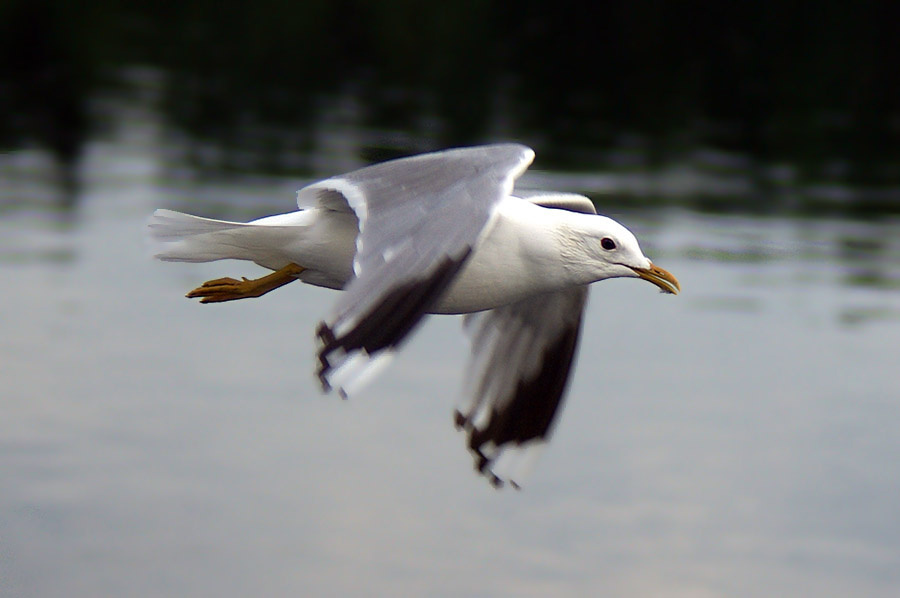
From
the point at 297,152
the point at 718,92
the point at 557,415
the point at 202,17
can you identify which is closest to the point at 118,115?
the point at 297,152

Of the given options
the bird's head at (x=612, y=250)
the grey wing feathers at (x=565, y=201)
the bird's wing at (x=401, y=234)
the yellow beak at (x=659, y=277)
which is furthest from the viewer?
the grey wing feathers at (x=565, y=201)

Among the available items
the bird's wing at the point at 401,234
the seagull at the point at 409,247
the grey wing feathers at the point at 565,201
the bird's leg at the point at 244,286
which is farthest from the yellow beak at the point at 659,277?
the bird's leg at the point at 244,286

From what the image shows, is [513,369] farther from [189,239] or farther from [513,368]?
[189,239]

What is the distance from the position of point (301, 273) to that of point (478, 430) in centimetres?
121

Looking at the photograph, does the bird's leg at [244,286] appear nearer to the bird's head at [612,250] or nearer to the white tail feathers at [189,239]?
the white tail feathers at [189,239]

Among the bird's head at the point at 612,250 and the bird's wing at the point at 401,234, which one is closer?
the bird's wing at the point at 401,234

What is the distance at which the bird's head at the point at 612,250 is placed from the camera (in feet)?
15.7

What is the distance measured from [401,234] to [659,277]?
104cm

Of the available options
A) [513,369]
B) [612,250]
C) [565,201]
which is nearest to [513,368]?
[513,369]

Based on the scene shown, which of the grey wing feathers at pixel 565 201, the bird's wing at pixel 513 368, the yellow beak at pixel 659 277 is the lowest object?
the bird's wing at pixel 513 368

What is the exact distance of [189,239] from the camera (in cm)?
490

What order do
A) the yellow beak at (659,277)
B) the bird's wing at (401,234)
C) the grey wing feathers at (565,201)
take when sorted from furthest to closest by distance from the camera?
the grey wing feathers at (565,201) → the yellow beak at (659,277) → the bird's wing at (401,234)

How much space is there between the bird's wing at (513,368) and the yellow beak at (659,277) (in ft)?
2.55

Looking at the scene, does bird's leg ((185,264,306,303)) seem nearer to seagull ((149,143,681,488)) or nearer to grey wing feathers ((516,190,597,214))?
→ seagull ((149,143,681,488))
